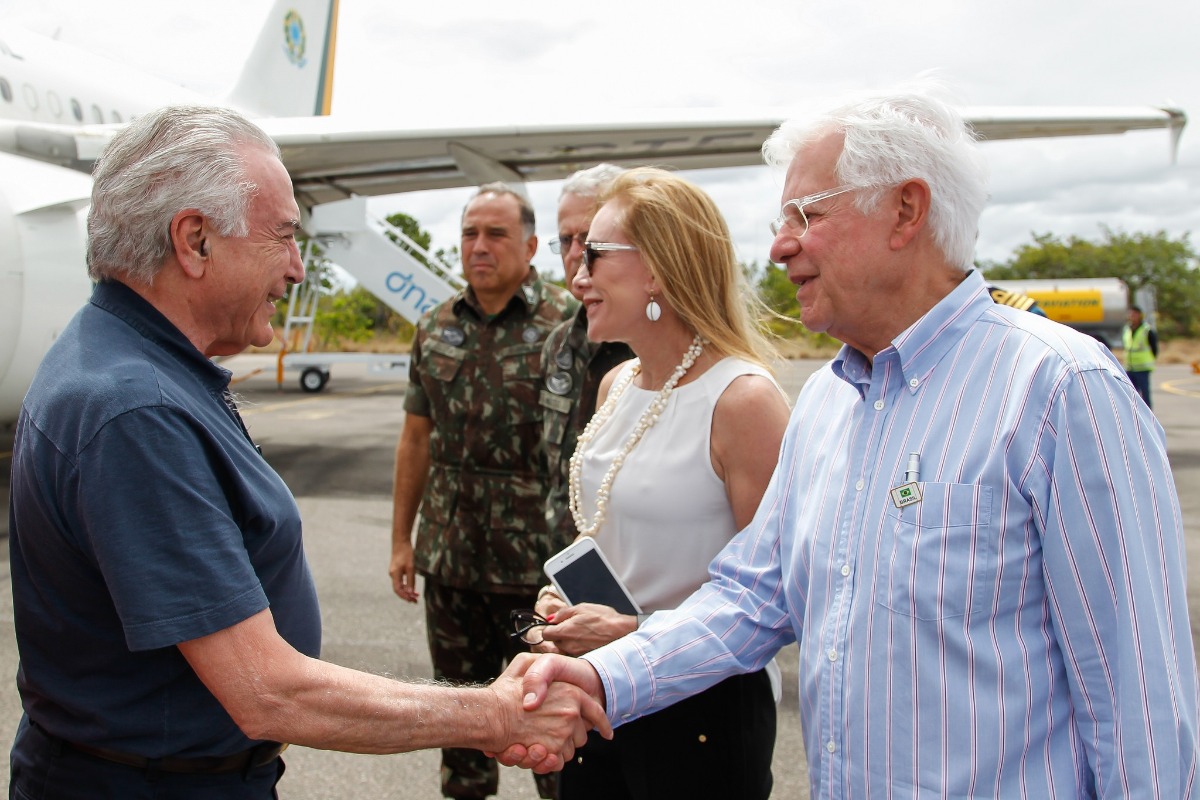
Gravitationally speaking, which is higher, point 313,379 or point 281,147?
point 281,147

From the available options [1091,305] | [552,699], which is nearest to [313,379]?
[552,699]

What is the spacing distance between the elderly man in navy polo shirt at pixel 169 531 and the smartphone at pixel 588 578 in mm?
574

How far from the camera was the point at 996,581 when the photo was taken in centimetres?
140

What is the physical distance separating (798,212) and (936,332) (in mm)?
328

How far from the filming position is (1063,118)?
30.4ft

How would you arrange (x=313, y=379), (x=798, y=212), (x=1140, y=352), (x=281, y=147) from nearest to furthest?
(x=798, y=212) → (x=281, y=147) → (x=1140, y=352) → (x=313, y=379)

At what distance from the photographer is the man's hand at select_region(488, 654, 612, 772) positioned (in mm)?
1831

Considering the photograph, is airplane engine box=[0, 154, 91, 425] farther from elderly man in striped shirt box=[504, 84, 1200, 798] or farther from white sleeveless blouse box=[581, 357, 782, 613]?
elderly man in striped shirt box=[504, 84, 1200, 798]

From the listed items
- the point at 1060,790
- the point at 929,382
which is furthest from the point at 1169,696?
the point at 929,382

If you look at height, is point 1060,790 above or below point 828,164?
below

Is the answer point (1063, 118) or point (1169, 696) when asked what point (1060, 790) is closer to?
point (1169, 696)

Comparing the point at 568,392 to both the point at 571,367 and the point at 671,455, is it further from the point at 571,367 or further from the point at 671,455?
the point at 671,455

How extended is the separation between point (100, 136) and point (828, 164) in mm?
7907

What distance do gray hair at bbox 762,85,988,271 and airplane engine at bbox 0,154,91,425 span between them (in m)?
6.13
